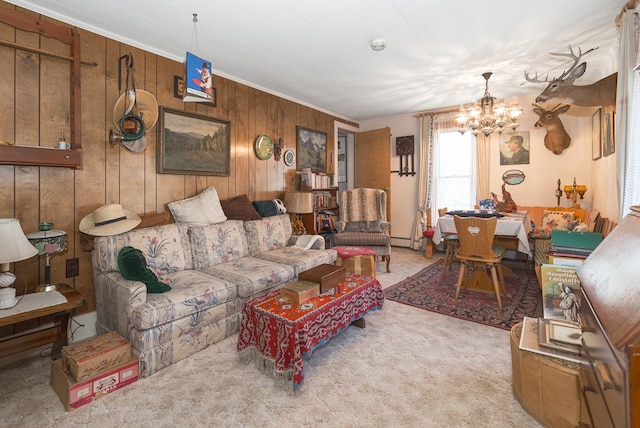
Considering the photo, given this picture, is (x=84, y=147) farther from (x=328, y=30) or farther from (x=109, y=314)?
(x=328, y=30)

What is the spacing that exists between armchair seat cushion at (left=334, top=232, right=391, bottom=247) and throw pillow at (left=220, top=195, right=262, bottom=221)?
4.52 feet

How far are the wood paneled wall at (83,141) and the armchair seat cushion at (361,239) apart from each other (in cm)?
194

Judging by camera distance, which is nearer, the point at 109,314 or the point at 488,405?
the point at 488,405

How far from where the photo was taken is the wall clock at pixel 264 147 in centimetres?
418

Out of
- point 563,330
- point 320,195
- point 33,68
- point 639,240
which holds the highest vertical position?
point 33,68

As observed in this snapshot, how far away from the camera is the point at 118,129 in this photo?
2.80 meters

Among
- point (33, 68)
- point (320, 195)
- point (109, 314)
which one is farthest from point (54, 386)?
point (320, 195)

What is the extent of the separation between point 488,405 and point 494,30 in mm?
2996

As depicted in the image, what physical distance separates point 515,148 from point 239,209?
4.39 metres

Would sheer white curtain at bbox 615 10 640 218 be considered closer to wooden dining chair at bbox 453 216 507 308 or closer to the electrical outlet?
wooden dining chair at bbox 453 216 507 308

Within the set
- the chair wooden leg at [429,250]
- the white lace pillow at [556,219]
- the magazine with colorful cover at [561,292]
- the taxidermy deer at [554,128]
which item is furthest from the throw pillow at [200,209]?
Answer: the taxidermy deer at [554,128]

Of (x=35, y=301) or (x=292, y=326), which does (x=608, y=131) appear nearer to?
(x=292, y=326)

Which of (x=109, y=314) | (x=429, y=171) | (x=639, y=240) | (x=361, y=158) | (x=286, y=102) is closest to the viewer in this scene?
Answer: (x=639, y=240)

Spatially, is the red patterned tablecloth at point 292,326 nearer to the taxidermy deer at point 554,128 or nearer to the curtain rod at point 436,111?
the taxidermy deer at point 554,128
